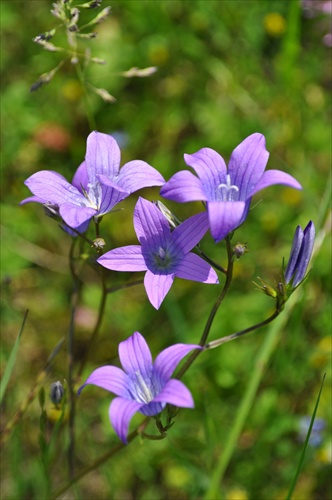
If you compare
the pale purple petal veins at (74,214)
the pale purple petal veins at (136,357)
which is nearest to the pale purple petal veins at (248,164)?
the pale purple petal veins at (74,214)

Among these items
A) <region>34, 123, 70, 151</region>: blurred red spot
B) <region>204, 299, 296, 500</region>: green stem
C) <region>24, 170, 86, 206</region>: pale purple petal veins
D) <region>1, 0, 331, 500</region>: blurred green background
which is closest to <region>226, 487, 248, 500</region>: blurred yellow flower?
<region>1, 0, 331, 500</region>: blurred green background

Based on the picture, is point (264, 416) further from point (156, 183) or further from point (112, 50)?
point (112, 50)

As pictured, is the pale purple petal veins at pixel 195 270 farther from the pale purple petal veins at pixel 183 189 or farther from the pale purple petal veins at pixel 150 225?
the pale purple petal veins at pixel 183 189

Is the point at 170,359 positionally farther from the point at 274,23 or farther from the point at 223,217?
the point at 274,23

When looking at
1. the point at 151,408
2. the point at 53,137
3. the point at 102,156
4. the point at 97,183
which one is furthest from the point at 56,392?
the point at 53,137

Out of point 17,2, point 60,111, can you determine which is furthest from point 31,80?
point 17,2

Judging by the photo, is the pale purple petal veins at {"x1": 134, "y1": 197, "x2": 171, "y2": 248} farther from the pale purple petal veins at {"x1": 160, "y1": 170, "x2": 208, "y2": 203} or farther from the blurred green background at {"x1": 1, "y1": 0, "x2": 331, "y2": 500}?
the blurred green background at {"x1": 1, "y1": 0, "x2": 331, "y2": 500}

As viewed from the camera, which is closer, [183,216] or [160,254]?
[160,254]

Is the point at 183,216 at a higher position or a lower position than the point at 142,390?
lower
